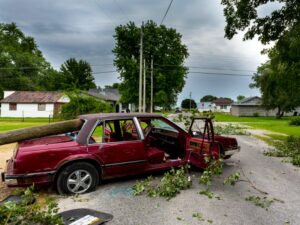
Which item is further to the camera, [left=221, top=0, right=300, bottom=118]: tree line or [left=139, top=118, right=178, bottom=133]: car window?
[left=221, top=0, right=300, bottom=118]: tree line

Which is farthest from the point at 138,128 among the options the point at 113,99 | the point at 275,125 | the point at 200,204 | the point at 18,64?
the point at 18,64

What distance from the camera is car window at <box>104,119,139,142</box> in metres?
6.09

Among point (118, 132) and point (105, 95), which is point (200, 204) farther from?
point (105, 95)

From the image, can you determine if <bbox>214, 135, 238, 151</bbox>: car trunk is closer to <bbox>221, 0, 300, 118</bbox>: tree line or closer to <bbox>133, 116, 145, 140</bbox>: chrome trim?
<bbox>133, 116, 145, 140</bbox>: chrome trim

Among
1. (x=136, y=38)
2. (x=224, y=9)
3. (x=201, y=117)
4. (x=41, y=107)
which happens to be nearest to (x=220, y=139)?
(x=201, y=117)

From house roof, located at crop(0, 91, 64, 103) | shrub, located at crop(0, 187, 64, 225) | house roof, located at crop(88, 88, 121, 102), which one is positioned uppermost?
house roof, located at crop(88, 88, 121, 102)

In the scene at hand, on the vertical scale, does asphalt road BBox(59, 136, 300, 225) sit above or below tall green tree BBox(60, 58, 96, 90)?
below

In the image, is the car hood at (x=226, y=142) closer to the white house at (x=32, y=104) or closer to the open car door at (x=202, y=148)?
the open car door at (x=202, y=148)

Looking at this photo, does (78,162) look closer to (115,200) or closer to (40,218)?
(115,200)

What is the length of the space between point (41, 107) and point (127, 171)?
37831 millimetres

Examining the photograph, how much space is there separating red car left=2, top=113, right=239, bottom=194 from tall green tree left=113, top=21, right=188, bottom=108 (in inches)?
1376

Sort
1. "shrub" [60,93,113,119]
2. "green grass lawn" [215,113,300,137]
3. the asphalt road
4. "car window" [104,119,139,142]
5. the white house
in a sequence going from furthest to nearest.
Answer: the white house → "shrub" [60,93,113,119] → "green grass lawn" [215,113,300,137] → "car window" [104,119,139,142] → the asphalt road

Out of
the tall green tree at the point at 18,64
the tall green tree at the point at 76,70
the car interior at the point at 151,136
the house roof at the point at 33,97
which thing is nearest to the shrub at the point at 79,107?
the house roof at the point at 33,97

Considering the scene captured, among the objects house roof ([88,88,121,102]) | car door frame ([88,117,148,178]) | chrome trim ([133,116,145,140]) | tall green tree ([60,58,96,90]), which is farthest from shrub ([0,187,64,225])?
tall green tree ([60,58,96,90])
